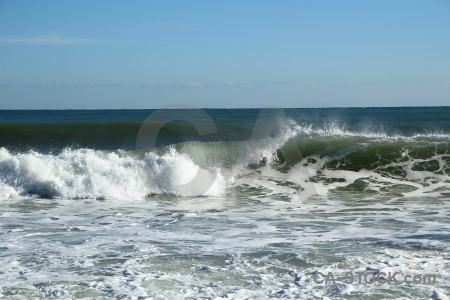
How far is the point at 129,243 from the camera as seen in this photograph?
20.3 ft

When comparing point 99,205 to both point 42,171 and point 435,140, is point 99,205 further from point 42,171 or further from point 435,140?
point 435,140

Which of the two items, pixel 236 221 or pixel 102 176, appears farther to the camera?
pixel 102 176

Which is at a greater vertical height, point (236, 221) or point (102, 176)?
point (102, 176)

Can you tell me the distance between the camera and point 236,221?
762 cm

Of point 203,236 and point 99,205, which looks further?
point 99,205

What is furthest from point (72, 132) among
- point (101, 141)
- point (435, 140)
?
point (435, 140)

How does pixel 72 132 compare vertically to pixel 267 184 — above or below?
above

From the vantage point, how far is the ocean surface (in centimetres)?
466

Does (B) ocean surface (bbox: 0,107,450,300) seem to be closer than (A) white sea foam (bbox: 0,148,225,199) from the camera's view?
Yes

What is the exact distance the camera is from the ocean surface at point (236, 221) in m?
4.66

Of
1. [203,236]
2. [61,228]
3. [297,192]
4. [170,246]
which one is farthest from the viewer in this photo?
[297,192]

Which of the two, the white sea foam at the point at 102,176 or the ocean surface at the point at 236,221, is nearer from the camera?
the ocean surface at the point at 236,221

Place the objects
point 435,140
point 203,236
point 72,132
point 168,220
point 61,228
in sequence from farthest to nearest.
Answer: point 72,132
point 435,140
point 168,220
point 61,228
point 203,236

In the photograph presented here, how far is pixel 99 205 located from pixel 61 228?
7.28 ft
